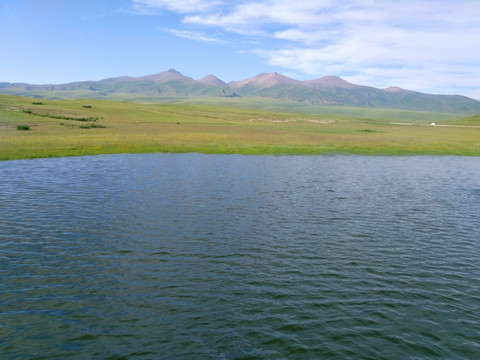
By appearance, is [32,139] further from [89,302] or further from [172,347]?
[172,347]

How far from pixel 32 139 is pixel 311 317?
5968 centimetres

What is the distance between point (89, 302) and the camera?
1449cm

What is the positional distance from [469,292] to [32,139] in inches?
2475

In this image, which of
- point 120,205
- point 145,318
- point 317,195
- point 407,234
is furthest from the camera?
point 317,195

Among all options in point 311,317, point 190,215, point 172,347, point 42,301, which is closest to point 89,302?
point 42,301

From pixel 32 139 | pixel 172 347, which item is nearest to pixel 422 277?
pixel 172 347

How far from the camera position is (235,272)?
17281mm

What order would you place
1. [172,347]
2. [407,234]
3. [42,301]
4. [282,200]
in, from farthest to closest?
[282,200]
[407,234]
[42,301]
[172,347]

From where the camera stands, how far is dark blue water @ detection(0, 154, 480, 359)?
40.8 ft

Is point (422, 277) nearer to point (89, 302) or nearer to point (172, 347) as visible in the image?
point (172, 347)

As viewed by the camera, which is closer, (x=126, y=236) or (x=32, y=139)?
(x=126, y=236)

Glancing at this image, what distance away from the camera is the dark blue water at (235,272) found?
1242 cm

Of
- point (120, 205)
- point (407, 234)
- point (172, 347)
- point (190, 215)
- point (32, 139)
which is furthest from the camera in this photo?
point (32, 139)

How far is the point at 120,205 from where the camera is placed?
91.7 ft
